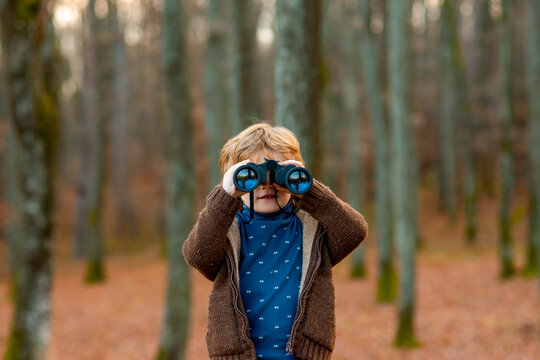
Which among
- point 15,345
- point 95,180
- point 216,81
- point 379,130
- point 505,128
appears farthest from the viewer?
point 95,180

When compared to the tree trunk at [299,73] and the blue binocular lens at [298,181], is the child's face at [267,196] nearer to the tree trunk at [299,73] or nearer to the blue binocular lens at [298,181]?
the blue binocular lens at [298,181]

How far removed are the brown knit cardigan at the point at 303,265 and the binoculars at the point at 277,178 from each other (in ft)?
0.47

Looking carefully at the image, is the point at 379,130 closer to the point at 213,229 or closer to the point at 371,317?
the point at 371,317

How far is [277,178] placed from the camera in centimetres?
241

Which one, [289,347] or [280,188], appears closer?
[289,347]

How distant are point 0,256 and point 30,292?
2092 centimetres

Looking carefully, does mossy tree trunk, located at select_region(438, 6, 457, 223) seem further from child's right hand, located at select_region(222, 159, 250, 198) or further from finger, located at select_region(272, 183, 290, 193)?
child's right hand, located at select_region(222, 159, 250, 198)

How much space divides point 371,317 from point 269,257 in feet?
32.6

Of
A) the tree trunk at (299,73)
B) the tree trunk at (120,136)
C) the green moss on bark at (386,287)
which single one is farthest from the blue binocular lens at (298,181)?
the tree trunk at (120,136)

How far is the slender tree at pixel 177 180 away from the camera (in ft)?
26.4

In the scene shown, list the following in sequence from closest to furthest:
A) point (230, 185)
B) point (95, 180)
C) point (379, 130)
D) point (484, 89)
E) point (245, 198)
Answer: point (230, 185) < point (245, 198) < point (379, 130) < point (95, 180) < point (484, 89)

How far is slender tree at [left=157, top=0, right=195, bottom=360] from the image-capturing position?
8.05m

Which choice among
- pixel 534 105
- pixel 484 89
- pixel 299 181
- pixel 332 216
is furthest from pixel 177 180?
pixel 484 89

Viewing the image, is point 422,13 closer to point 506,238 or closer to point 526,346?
point 506,238
